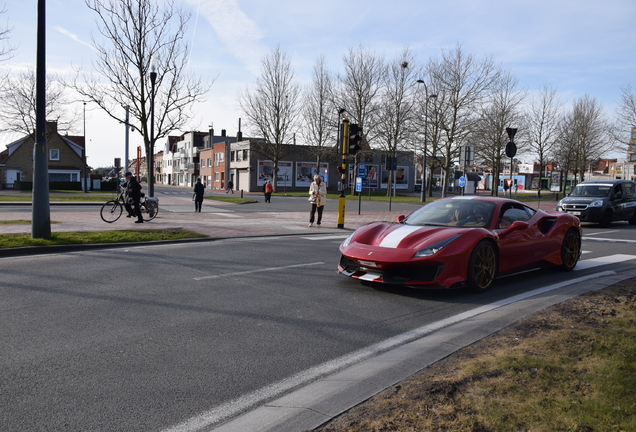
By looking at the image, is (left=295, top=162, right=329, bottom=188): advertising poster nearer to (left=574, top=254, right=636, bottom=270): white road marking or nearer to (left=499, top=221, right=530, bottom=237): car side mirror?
(left=574, top=254, right=636, bottom=270): white road marking

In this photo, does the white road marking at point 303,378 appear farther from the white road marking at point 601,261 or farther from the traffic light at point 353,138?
the traffic light at point 353,138

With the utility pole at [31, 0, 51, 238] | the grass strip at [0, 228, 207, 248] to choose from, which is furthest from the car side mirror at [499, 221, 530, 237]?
the utility pole at [31, 0, 51, 238]

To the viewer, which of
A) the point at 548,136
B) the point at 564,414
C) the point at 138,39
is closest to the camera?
the point at 564,414

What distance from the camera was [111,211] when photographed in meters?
16.1

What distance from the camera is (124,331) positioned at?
4.80 metres

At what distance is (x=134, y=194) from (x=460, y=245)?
1266 cm

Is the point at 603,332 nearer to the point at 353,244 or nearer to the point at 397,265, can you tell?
the point at 397,265

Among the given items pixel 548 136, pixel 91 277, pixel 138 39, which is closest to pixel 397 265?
pixel 91 277

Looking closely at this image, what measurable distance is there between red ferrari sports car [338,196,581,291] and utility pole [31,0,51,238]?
7083 mm

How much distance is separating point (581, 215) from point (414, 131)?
24663mm

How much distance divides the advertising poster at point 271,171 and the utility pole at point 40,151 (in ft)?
174

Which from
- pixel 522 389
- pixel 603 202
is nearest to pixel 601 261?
pixel 522 389

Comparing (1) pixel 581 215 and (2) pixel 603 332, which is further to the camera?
(1) pixel 581 215

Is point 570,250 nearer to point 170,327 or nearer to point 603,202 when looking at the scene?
point 170,327
